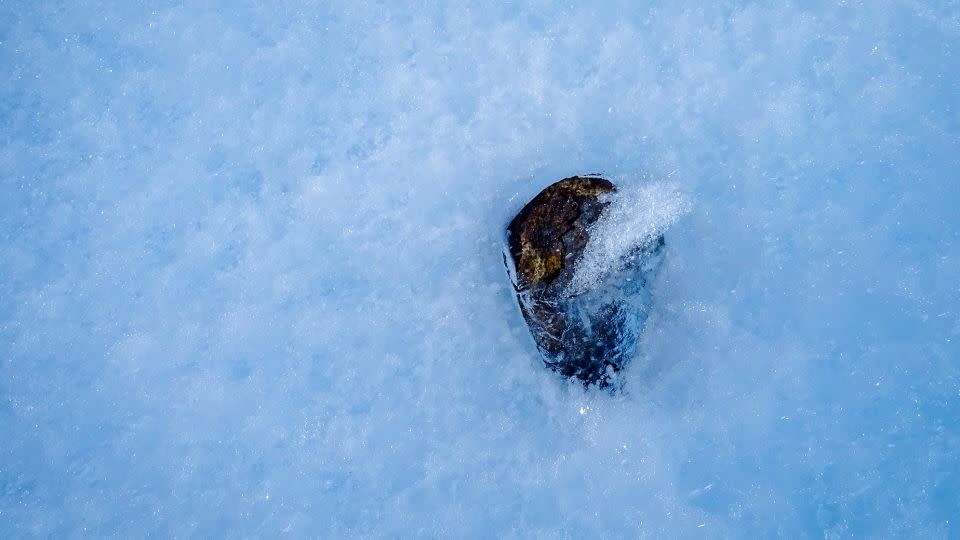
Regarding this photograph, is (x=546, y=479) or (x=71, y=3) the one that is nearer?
(x=546, y=479)

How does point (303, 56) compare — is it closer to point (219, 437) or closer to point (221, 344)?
point (221, 344)

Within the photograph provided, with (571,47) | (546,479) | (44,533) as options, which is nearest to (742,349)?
(546,479)

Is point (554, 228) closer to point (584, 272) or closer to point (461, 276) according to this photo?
point (584, 272)

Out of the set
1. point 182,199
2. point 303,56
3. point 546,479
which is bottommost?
point 546,479
